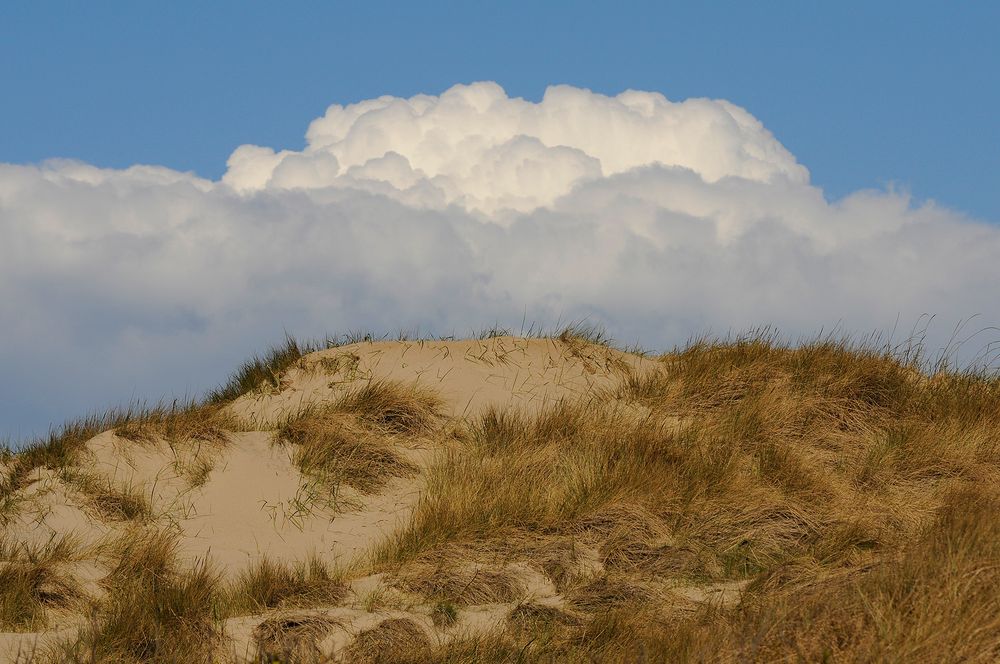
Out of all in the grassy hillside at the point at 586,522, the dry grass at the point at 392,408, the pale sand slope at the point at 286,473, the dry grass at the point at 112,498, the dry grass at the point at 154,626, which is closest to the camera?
the grassy hillside at the point at 586,522

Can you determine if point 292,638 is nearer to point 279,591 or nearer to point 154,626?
point 154,626

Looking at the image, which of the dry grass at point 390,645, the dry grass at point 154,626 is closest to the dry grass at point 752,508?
the dry grass at point 390,645

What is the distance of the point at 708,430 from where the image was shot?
10.2m

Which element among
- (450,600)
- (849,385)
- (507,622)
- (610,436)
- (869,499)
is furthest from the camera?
(849,385)

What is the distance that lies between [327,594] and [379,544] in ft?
5.04

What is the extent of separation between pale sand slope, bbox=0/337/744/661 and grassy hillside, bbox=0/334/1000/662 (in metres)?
0.05

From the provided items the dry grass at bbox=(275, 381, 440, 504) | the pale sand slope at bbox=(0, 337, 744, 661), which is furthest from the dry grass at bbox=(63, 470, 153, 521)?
the dry grass at bbox=(275, 381, 440, 504)

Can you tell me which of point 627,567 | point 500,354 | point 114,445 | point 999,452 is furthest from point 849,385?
point 114,445

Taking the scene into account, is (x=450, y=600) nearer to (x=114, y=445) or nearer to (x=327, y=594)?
(x=327, y=594)

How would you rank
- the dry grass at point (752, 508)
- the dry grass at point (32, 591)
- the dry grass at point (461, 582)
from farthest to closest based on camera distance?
the dry grass at point (32, 591) → the dry grass at point (461, 582) → the dry grass at point (752, 508)

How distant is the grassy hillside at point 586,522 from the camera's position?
234 inches

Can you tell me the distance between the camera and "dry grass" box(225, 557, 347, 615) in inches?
288

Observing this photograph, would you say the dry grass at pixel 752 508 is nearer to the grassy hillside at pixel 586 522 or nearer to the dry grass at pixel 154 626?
the grassy hillside at pixel 586 522

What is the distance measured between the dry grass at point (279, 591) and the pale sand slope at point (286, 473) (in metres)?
0.19
